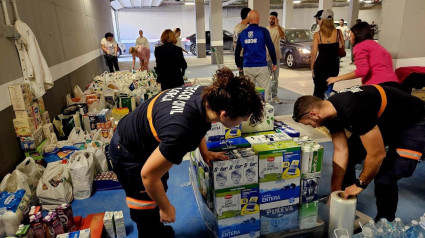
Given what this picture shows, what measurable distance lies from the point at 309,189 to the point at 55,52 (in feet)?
15.5

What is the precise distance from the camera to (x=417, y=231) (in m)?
1.56

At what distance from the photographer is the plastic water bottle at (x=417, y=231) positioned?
153 centimetres

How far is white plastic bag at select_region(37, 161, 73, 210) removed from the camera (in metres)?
2.71

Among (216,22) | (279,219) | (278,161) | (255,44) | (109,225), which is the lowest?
(109,225)

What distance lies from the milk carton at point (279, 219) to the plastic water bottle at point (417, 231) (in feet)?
2.29

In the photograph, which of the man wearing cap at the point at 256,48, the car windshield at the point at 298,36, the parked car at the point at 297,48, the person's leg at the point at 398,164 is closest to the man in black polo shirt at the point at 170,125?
the person's leg at the point at 398,164

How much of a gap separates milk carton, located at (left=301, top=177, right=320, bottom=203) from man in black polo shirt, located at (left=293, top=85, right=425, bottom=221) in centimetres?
23

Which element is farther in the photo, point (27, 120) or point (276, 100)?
point (276, 100)

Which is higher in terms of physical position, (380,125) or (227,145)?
(380,125)

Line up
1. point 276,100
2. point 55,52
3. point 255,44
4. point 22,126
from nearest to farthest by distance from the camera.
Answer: point 22,126 → point 255,44 → point 55,52 → point 276,100

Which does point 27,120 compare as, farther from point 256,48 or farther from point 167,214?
point 256,48

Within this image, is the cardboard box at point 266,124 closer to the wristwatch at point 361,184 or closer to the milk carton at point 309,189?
the milk carton at point 309,189

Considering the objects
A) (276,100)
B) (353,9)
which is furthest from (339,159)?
(353,9)

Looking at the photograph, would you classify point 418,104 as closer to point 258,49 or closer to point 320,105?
point 320,105
